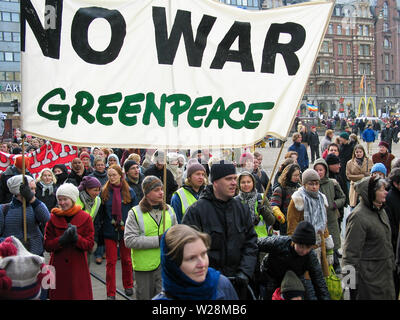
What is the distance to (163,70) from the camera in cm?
443

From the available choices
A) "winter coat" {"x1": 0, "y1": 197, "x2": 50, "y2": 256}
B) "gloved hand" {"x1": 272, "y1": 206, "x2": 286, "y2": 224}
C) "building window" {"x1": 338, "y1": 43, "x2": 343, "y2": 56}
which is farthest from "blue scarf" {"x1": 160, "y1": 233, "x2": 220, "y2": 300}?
"building window" {"x1": 338, "y1": 43, "x2": 343, "y2": 56}

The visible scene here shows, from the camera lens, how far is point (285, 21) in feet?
15.0

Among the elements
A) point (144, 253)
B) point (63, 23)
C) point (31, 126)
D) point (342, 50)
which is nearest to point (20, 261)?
point (31, 126)

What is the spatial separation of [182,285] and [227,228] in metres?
1.24

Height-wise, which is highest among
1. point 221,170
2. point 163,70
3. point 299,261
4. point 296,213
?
point 163,70

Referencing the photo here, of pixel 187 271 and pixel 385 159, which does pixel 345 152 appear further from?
pixel 187 271

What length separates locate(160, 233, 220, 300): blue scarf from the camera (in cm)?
250

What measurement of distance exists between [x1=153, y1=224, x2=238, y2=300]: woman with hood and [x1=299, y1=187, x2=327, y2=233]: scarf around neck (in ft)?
9.73

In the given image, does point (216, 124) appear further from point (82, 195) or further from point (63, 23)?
point (82, 195)

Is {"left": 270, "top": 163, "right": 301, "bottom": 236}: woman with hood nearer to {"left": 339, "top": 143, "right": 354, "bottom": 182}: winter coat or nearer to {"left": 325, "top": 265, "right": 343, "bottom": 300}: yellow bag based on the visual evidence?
{"left": 325, "top": 265, "right": 343, "bottom": 300}: yellow bag

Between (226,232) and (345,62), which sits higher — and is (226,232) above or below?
below

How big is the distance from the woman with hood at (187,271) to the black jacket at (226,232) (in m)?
1.02

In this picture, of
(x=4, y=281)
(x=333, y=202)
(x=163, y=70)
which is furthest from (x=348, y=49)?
(x=4, y=281)

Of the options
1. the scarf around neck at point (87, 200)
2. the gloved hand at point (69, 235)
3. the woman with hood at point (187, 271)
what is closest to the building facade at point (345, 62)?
the scarf around neck at point (87, 200)
